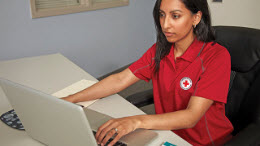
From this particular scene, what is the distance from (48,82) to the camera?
148 cm

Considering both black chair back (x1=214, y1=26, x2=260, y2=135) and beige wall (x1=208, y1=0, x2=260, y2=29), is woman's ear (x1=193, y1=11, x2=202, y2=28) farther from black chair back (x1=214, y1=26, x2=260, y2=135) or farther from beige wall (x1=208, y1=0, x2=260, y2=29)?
beige wall (x1=208, y1=0, x2=260, y2=29)

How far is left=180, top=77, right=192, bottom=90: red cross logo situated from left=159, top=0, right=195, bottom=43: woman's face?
19 cm

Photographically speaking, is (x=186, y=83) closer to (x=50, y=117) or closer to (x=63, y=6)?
(x=50, y=117)

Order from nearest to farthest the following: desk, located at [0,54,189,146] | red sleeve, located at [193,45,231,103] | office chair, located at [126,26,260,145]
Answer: desk, located at [0,54,189,146] → red sleeve, located at [193,45,231,103] → office chair, located at [126,26,260,145]

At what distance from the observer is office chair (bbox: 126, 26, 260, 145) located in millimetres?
1192

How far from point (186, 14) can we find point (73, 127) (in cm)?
70

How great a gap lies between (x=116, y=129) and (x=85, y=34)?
7.21 feet

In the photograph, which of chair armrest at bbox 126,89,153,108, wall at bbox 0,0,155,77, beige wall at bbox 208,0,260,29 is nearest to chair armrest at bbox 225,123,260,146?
chair armrest at bbox 126,89,153,108

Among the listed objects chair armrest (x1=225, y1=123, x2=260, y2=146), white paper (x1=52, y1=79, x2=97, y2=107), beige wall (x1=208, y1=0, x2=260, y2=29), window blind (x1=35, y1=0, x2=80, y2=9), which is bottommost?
chair armrest (x1=225, y1=123, x2=260, y2=146)

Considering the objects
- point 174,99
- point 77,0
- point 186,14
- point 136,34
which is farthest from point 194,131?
point 136,34

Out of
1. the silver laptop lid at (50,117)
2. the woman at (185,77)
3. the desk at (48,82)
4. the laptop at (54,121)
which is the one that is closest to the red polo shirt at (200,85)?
the woman at (185,77)

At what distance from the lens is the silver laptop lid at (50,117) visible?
71 cm

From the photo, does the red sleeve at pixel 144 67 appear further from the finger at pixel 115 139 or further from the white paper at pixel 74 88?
the finger at pixel 115 139

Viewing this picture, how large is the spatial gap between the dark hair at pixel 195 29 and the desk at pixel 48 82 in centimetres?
31
